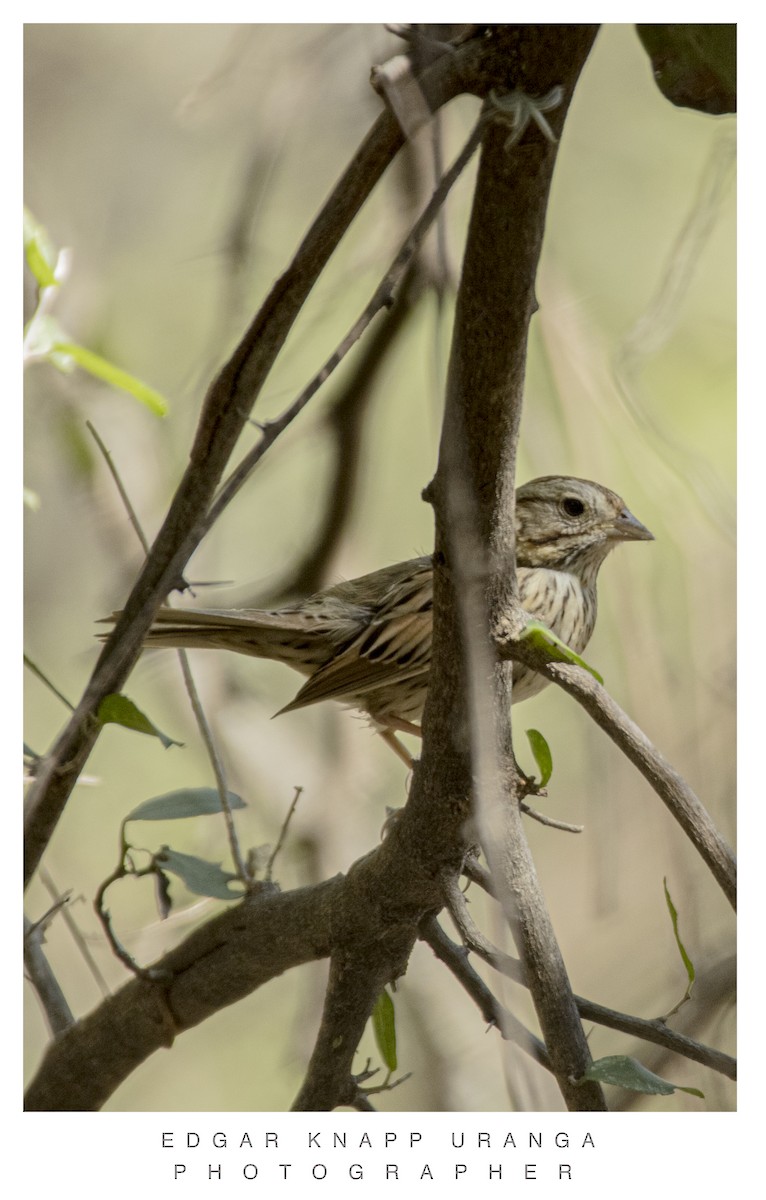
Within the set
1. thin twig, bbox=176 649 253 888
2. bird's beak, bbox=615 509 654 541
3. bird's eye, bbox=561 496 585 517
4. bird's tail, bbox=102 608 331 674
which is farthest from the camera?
bird's eye, bbox=561 496 585 517

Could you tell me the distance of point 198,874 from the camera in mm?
1867

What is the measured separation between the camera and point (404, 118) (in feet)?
4.49

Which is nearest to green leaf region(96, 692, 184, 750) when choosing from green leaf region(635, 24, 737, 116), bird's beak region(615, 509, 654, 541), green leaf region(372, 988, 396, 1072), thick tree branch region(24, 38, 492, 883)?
thick tree branch region(24, 38, 492, 883)

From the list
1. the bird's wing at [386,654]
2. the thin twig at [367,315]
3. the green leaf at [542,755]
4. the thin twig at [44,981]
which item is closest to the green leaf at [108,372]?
the thin twig at [367,315]

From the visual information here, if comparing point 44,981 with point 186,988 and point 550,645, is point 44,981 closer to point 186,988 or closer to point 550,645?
point 186,988

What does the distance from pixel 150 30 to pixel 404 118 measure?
0.81 m

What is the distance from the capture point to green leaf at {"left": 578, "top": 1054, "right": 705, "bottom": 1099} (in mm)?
1521

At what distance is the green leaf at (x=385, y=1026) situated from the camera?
1912 mm

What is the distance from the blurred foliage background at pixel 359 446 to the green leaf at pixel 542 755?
47 cm

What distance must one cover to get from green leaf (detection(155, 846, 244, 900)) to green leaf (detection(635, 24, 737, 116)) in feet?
4.37

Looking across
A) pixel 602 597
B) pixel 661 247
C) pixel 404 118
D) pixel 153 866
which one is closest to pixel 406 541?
pixel 602 597

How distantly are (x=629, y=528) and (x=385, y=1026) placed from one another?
1264mm

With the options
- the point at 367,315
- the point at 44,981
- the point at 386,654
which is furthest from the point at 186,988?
the point at 367,315

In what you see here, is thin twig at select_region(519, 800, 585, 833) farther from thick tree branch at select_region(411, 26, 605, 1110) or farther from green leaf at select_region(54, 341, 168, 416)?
green leaf at select_region(54, 341, 168, 416)
